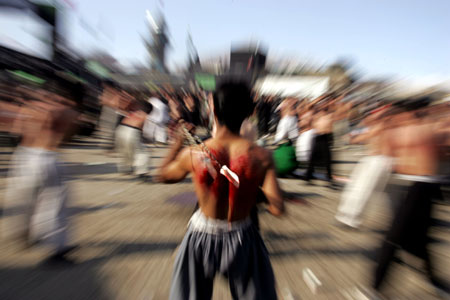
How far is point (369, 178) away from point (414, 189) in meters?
0.99

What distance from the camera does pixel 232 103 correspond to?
1.45 m

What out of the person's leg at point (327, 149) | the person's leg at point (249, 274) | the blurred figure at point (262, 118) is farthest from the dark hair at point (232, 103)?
the person's leg at point (327, 149)

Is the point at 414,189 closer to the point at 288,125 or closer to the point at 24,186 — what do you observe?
the point at 24,186

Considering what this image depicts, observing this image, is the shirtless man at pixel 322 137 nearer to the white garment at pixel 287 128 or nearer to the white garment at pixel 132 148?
the white garment at pixel 287 128

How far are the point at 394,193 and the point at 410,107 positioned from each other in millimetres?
804

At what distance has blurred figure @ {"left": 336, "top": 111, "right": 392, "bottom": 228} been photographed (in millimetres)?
2945

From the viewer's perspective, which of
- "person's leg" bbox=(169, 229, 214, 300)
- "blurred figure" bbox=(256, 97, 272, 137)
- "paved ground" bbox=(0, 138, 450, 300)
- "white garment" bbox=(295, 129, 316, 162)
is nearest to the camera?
"person's leg" bbox=(169, 229, 214, 300)

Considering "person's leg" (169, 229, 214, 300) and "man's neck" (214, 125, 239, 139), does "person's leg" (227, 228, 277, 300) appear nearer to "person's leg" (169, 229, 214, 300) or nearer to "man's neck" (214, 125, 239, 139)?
"person's leg" (169, 229, 214, 300)

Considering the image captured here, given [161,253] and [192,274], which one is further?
[161,253]

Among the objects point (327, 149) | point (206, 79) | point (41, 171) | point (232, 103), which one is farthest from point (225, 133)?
point (327, 149)

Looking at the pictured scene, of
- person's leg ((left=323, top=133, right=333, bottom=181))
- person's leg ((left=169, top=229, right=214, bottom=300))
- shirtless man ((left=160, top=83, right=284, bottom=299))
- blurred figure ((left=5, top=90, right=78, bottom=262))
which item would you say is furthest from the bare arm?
person's leg ((left=323, top=133, right=333, bottom=181))

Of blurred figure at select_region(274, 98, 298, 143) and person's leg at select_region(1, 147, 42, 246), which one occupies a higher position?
blurred figure at select_region(274, 98, 298, 143)

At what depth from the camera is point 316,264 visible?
113 inches

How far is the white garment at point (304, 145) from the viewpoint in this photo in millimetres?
6402
